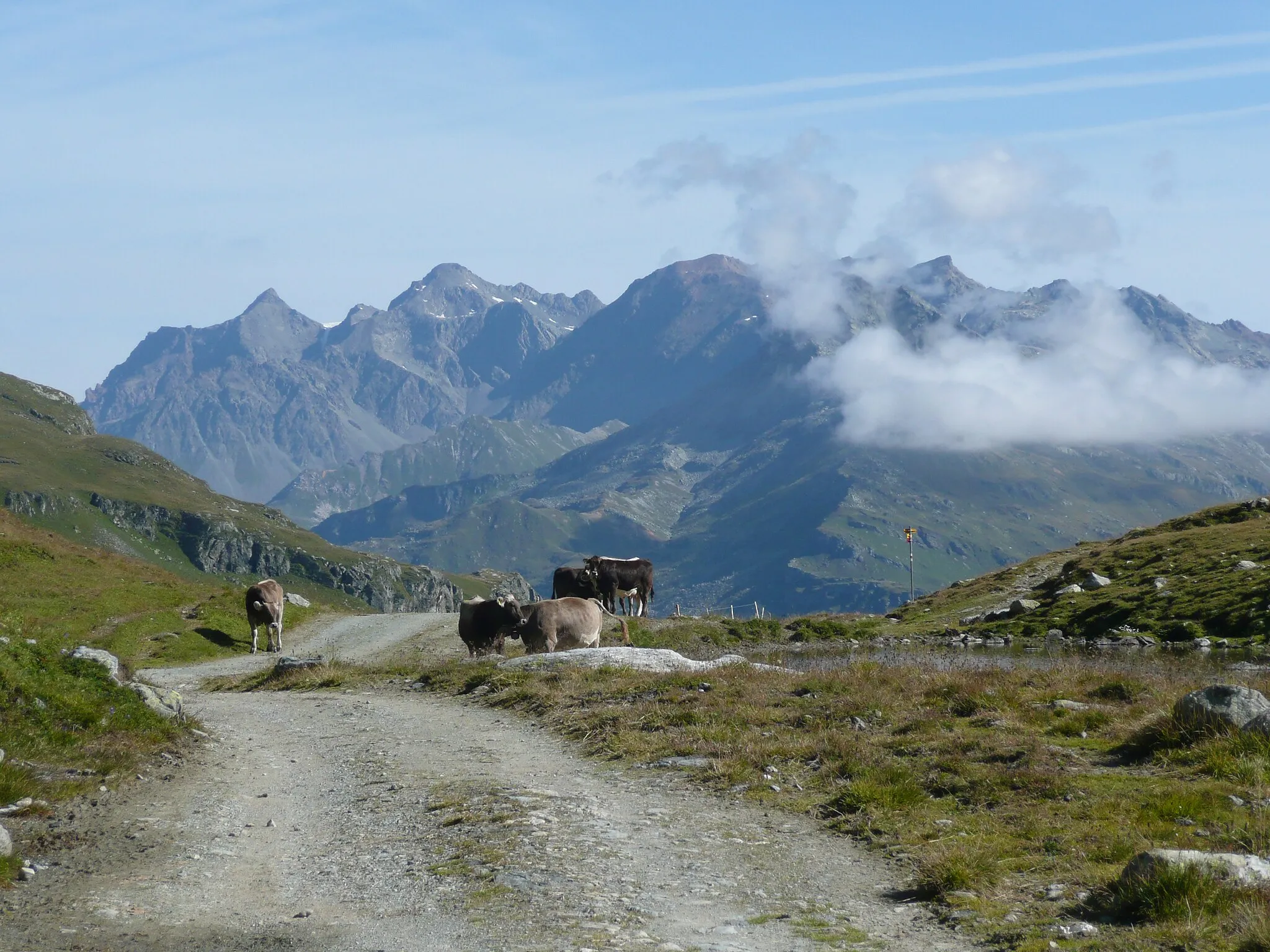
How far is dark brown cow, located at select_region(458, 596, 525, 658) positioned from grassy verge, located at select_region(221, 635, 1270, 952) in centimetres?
964

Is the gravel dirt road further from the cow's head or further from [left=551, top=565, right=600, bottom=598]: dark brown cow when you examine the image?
[left=551, top=565, right=600, bottom=598]: dark brown cow

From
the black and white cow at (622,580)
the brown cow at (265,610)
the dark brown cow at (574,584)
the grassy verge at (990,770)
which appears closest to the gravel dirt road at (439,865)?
the grassy verge at (990,770)

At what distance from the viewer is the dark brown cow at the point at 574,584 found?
175 feet

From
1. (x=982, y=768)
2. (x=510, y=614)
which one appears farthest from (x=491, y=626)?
(x=982, y=768)

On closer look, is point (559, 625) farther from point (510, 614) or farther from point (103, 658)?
point (103, 658)

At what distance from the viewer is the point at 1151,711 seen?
20.1 meters

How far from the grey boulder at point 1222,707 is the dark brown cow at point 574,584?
1406 inches

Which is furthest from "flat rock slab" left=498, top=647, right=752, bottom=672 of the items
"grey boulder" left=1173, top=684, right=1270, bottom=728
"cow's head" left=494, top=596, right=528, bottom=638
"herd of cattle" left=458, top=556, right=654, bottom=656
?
"grey boulder" left=1173, top=684, right=1270, bottom=728

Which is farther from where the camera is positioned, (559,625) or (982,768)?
(559,625)

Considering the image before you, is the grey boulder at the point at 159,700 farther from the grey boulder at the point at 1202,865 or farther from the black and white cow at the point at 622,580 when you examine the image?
the black and white cow at the point at 622,580

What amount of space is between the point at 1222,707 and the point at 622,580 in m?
40.6

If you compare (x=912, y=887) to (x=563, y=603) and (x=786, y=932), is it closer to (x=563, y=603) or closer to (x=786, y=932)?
(x=786, y=932)

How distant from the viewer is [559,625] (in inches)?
1411

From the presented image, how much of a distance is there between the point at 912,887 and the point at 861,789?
10.9ft
